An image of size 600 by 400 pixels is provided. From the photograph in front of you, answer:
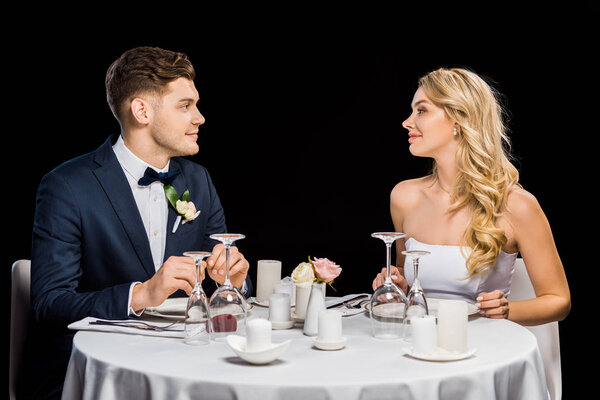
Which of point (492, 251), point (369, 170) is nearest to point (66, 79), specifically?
point (369, 170)

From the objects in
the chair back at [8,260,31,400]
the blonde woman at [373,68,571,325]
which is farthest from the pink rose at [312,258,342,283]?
the chair back at [8,260,31,400]

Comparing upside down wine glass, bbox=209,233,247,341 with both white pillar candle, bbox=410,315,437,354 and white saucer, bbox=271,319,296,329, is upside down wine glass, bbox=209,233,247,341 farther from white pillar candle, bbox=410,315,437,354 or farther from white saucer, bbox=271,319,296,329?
white pillar candle, bbox=410,315,437,354

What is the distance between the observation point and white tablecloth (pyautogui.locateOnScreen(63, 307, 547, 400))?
6.28ft

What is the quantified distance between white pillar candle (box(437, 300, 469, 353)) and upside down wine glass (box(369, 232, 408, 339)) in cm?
22

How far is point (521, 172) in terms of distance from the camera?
4.87m

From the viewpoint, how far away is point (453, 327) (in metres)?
2.19

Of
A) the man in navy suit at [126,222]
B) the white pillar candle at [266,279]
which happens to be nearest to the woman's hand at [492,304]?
the white pillar candle at [266,279]

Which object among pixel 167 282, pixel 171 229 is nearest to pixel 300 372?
pixel 167 282

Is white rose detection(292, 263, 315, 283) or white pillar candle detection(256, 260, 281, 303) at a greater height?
white rose detection(292, 263, 315, 283)

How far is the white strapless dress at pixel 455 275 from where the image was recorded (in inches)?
137

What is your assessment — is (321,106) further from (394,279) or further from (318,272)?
(318,272)

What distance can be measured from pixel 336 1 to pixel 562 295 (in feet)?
9.31

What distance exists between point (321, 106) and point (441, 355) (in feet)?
11.0

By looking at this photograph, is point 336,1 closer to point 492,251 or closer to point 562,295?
point 492,251
